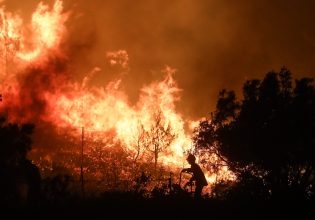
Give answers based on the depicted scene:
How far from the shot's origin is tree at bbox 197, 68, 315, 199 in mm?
18453

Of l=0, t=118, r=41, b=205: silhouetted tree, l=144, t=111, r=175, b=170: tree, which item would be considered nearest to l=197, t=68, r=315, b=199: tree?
l=0, t=118, r=41, b=205: silhouetted tree

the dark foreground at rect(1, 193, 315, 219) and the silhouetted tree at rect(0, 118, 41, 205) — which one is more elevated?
the silhouetted tree at rect(0, 118, 41, 205)

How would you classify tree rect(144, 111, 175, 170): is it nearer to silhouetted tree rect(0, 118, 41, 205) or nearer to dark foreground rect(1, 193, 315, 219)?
dark foreground rect(1, 193, 315, 219)

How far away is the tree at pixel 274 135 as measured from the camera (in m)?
18.5

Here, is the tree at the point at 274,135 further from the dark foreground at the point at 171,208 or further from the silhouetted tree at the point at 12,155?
the silhouetted tree at the point at 12,155

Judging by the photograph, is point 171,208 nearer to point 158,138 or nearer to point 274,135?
point 274,135

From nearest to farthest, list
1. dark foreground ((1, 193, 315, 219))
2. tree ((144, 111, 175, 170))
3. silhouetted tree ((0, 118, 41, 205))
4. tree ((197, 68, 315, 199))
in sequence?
silhouetted tree ((0, 118, 41, 205)) < dark foreground ((1, 193, 315, 219)) < tree ((197, 68, 315, 199)) < tree ((144, 111, 175, 170))

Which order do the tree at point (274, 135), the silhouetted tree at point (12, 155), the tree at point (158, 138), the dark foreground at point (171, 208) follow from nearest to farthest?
1. the silhouetted tree at point (12, 155)
2. the dark foreground at point (171, 208)
3. the tree at point (274, 135)
4. the tree at point (158, 138)

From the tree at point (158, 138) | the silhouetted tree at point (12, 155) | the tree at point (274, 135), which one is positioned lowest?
the silhouetted tree at point (12, 155)

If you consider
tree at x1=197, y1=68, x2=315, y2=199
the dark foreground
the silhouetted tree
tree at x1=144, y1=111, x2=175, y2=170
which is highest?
tree at x1=144, y1=111, x2=175, y2=170

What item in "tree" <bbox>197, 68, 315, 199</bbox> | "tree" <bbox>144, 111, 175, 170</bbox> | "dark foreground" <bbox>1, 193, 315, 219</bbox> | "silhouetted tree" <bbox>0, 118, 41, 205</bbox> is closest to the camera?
"silhouetted tree" <bbox>0, 118, 41, 205</bbox>

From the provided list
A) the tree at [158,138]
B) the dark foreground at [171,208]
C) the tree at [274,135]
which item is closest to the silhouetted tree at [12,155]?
the dark foreground at [171,208]

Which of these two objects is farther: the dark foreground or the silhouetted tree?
the dark foreground

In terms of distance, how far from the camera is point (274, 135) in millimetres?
18547
